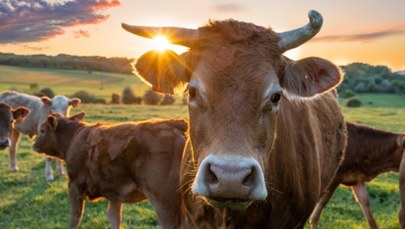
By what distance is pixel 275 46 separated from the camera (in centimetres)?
417

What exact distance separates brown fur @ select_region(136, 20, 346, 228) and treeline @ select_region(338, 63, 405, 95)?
61032mm

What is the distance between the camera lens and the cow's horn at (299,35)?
4160 mm

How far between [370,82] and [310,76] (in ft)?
230

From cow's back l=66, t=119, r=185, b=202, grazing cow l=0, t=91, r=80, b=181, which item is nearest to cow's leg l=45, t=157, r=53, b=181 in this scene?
grazing cow l=0, t=91, r=80, b=181

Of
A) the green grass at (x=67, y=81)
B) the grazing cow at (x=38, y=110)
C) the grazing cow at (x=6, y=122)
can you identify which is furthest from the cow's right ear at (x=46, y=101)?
the green grass at (x=67, y=81)

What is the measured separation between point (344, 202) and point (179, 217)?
17.4 feet

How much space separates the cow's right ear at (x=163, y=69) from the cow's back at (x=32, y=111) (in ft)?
38.9

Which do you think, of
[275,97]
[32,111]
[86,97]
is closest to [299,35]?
[275,97]

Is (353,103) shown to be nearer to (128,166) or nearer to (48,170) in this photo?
(48,170)

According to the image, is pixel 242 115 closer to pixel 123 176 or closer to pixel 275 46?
pixel 275 46

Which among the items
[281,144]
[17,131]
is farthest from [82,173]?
[17,131]

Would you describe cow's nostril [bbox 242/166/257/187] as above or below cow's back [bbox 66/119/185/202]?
above

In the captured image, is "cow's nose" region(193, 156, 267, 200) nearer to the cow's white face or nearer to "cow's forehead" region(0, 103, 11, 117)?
"cow's forehead" region(0, 103, 11, 117)

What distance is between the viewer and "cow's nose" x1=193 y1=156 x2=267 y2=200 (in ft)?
10.5
